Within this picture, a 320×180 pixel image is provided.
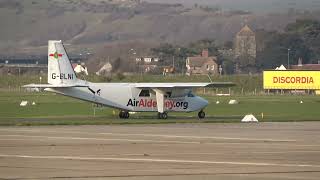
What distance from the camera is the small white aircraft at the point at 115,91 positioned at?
50.1 m

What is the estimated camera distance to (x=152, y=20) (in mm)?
172000

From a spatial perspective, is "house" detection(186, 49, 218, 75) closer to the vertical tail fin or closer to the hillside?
the hillside

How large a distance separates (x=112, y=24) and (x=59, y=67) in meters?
125

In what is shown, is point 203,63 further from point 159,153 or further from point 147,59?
point 159,153

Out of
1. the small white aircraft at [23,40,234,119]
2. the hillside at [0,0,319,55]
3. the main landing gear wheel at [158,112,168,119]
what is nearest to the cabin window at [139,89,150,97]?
the small white aircraft at [23,40,234,119]

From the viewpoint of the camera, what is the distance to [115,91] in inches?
2008

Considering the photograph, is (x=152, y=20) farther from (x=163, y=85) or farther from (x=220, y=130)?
(x=220, y=130)

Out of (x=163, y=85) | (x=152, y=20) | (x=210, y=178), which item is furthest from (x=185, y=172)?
(x=152, y=20)

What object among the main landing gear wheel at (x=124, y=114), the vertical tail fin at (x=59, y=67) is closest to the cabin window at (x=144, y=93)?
the main landing gear wheel at (x=124, y=114)

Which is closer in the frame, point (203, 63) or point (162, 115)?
point (162, 115)

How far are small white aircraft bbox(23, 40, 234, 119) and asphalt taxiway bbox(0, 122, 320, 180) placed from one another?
12431mm

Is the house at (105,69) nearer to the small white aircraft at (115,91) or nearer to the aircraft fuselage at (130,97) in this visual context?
the aircraft fuselage at (130,97)

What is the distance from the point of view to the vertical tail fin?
5041 cm

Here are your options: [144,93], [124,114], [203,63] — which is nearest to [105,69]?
[203,63]
